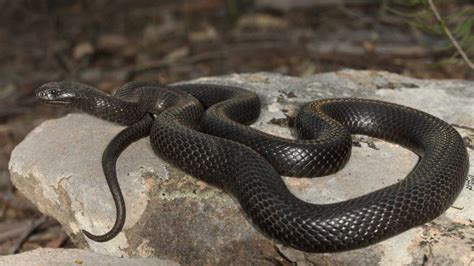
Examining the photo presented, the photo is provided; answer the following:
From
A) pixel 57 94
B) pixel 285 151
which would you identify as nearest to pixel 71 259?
pixel 285 151

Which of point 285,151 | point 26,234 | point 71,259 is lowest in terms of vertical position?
point 26,234

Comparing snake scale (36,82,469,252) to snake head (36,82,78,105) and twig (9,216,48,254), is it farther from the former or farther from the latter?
twig (9,216,48,254)

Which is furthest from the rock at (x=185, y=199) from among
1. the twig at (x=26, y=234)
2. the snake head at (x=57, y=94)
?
the twig at (x=26, y=234)

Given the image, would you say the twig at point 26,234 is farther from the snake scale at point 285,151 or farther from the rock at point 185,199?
the snake scale at point 285,151

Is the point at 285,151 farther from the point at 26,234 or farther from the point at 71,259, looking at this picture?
the point at 26,234

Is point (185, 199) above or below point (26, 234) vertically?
above

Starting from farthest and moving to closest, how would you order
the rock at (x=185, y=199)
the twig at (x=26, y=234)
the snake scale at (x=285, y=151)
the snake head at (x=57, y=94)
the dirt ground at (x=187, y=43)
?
1. the dirt ground at (x=187, y=43)
2. the twig at (x=26, y=234)
3. the snake head at (x=57, y=94)
4. the rock at (x=185, y=199)
5. the snake scale at (x=285, y=151)
